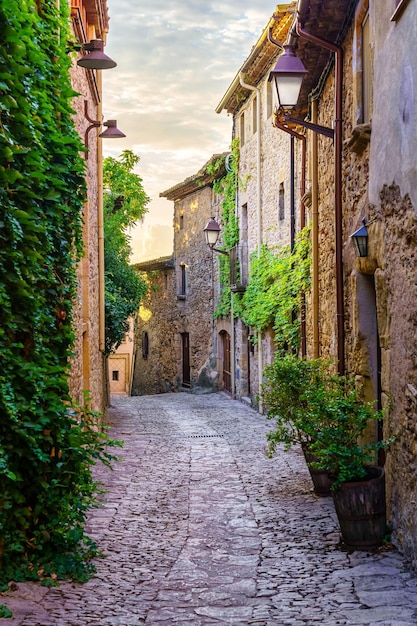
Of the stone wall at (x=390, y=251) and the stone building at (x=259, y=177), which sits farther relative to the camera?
the stone building at (x=259, y=177)

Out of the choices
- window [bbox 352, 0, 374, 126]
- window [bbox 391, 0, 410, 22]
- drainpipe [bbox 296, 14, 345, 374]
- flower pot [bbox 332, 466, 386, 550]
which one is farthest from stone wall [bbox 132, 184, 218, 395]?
window [bbox 391, 0, 410, 22]

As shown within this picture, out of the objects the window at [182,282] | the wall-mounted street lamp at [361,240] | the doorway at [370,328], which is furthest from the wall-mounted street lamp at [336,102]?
the window at [182,282]

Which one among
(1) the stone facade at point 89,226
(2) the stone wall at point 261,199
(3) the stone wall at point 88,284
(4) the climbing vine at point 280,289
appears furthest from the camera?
(2) the stone wall at point 261,199

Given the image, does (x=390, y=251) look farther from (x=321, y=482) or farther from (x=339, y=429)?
(x=321, y=482)

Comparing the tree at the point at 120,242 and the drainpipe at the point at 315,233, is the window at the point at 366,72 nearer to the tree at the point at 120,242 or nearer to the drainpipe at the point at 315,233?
the drainpipe at the point at 315,233

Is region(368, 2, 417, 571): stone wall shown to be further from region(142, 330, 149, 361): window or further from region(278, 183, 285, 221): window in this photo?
region(142, 330, 149, 361): window

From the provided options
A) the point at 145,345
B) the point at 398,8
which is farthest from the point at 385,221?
the point at 145,345

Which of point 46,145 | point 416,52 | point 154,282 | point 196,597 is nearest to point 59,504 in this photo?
point 196,597

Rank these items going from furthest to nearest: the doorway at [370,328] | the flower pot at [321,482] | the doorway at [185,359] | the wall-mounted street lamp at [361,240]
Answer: the doorway at [185,359]
the flower pot at [321,482]
the doorway at [370,328]
the wall-mounted street lamp at [361,240]

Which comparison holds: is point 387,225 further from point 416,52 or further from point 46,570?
point 46,570

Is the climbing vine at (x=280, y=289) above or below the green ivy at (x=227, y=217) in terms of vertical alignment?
below

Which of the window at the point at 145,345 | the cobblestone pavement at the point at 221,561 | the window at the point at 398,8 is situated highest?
the window at the point at 398,8

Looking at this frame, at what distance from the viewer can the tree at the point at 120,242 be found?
1561cm

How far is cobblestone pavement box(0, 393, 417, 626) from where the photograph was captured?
4.20 meters
